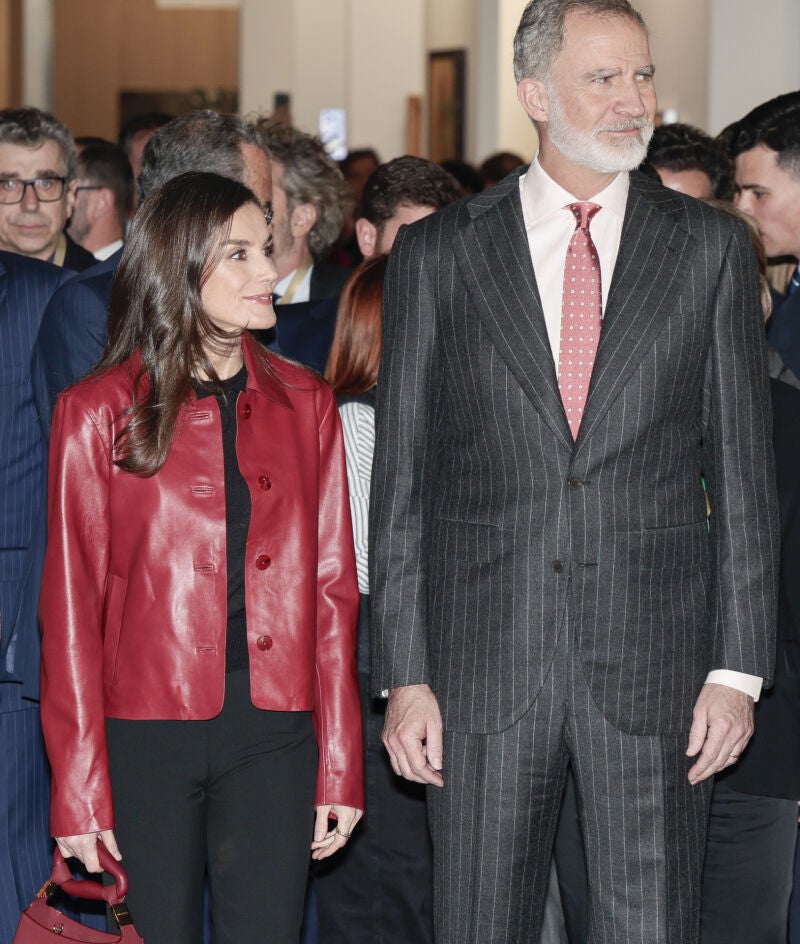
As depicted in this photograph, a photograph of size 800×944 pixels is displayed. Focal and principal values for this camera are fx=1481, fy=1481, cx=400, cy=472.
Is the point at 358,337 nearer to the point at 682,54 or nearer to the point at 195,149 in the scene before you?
the point at 195,149

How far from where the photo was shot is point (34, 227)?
14.9ft

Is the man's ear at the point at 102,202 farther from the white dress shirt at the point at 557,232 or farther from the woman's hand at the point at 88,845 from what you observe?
the woman's hand at the point at 88,845

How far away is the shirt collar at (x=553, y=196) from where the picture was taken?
2.66 m

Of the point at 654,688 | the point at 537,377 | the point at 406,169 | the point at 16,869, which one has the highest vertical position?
the point at 406,169

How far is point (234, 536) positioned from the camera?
258cm

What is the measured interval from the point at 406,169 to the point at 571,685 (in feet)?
6.31

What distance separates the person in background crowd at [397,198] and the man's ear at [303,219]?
1.51 feet

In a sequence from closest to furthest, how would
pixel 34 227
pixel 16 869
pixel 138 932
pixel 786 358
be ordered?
pixel 138 932
pixel 16 869
pixel 786 358
pixel 34 227

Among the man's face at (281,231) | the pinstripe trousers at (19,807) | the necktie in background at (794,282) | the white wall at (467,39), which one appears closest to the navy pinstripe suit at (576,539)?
the pinstripe trousers at (19,807)

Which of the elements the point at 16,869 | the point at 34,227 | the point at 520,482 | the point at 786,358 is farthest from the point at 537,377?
the point at 34,227

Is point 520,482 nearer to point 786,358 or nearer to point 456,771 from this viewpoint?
point 456,771

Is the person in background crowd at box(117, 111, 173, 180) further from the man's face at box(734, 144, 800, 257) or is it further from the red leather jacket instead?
the red leather jacket

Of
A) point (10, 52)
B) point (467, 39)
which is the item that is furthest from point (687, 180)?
point (10, 52)

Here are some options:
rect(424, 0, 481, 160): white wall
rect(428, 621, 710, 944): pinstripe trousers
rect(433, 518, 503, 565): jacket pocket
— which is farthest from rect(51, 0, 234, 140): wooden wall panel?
rect(428, 621, 710, 944): pinstripe trousers
